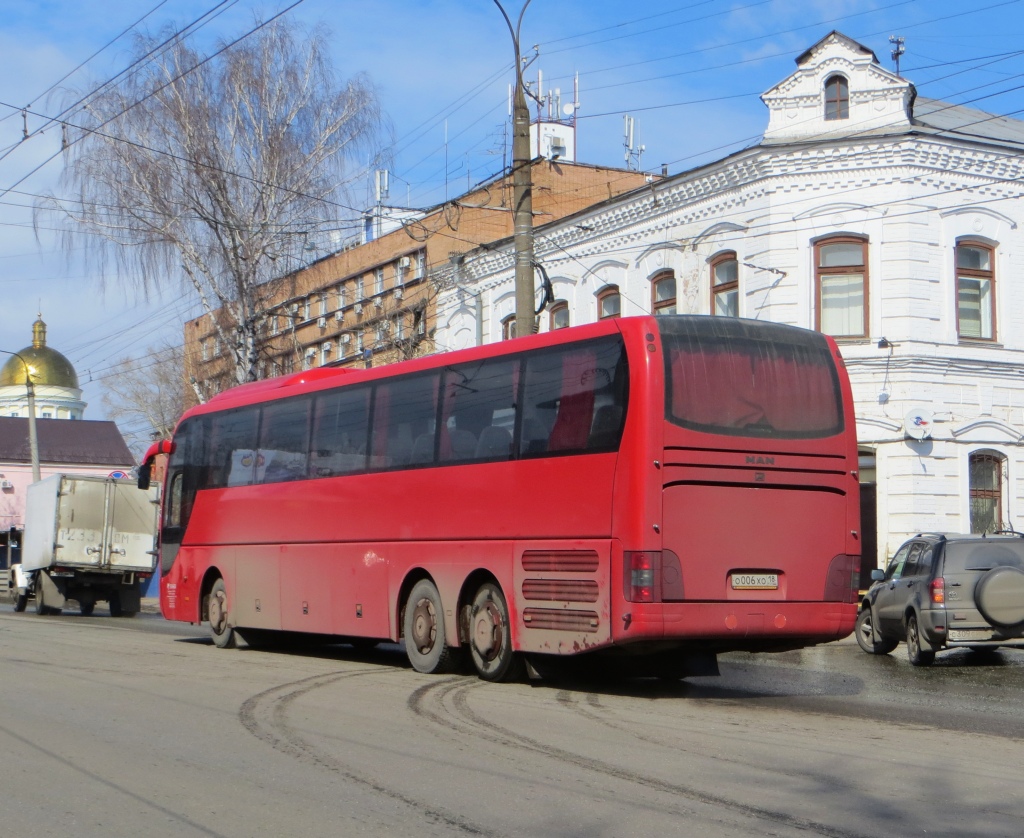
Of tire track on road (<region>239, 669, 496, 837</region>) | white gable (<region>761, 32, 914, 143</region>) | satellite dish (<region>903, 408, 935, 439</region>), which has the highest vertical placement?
white gable (<region>761, 32, 914, 143</region>)

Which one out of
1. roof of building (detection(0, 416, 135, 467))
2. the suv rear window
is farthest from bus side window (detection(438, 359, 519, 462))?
roof of building (detection(0, 416, 135, 467))

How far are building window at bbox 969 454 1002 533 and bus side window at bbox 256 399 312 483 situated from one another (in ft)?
47.9

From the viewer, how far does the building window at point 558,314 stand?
3366 cm

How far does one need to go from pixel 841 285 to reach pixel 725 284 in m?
2.45

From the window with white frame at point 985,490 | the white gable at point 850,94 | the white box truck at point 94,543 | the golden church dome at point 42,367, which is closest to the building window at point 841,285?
the white gable at point 850,94

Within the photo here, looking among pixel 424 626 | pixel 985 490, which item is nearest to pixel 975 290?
pixel 985 490

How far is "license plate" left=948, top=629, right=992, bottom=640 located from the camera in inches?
650

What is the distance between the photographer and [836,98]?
27219mm

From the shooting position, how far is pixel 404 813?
6.91 metres

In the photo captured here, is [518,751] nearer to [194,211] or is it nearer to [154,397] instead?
[194,211]

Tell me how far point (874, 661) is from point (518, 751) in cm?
1006

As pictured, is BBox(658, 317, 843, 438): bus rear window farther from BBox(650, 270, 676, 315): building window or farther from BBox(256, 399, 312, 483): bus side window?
BBox(650, 270, 676, 315): building window

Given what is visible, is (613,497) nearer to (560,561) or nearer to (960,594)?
(560,561)

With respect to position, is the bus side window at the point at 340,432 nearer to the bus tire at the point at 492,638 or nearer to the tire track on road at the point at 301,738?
the tire track on road at the point at 301,738
